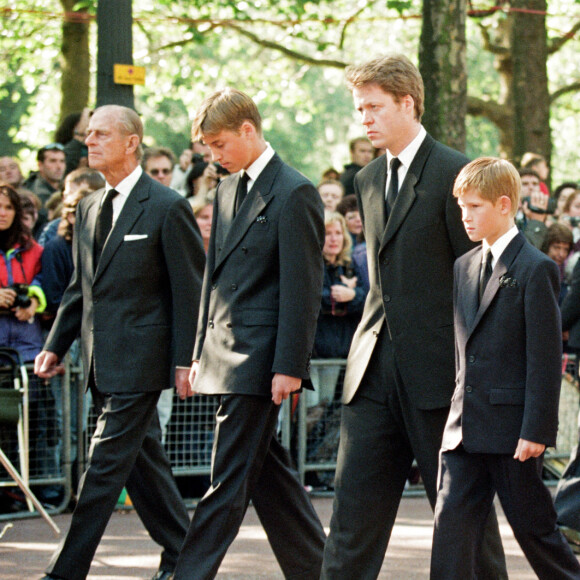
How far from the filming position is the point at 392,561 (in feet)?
22.2

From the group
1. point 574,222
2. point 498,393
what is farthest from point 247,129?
point 574,222

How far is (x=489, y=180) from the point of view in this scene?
4.64 metres

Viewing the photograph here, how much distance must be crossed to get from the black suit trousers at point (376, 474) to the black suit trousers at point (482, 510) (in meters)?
0.15

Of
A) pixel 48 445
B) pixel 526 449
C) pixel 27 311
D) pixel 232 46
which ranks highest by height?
pixel 232 46

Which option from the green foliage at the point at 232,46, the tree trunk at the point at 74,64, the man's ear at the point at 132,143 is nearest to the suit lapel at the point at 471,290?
Result: the man's ear at the point at 132,143

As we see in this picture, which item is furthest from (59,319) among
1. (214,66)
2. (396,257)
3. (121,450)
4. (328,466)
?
(214,66)

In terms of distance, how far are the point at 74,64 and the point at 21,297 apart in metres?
9.62

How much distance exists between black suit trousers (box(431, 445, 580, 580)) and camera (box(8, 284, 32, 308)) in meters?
4.39

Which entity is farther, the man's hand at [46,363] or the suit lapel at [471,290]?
the man's hand at [46,363]

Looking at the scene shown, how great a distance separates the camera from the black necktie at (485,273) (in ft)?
15.5

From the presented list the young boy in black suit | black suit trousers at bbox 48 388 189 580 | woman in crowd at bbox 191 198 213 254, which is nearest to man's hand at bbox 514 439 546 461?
the young boy in black suit

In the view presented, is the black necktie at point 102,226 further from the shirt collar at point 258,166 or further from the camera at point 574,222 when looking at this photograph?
the camera at point 574,222

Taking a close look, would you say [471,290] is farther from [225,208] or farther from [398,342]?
[225,208]

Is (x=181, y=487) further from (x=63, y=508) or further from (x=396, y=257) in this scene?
(x=396, y=257)
